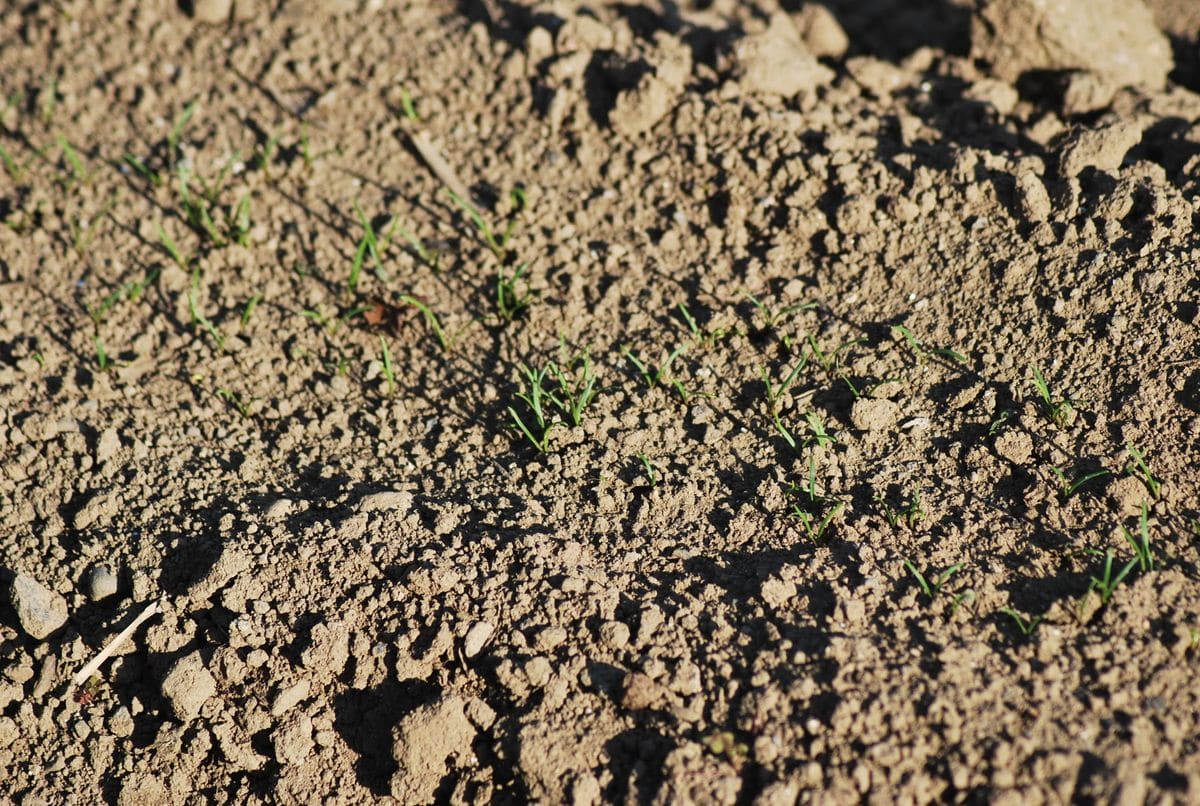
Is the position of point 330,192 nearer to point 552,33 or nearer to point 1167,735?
point 552,33

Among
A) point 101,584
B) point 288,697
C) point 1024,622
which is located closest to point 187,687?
point 288,697

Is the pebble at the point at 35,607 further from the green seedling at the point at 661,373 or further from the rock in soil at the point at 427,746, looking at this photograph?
the green seedling at the point at 661,373

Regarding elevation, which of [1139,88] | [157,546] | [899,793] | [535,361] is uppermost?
A: [1139,88]

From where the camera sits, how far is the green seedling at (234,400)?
3221mm

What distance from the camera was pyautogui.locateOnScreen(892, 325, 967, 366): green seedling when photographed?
303cm

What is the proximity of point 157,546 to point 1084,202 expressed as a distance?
9.80ft

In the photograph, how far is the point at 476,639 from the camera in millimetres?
2600

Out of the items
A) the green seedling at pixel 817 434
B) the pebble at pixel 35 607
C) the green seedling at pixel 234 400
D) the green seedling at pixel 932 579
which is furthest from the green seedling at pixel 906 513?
the pebble at pixel 35 607

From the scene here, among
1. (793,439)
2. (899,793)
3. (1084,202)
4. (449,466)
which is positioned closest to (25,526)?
(449,466)

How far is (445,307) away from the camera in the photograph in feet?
11.4

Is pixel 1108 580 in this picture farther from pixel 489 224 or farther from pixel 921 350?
pixel 489 224

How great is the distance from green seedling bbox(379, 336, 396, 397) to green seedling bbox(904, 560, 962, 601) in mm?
1645

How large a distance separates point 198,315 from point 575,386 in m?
1.30

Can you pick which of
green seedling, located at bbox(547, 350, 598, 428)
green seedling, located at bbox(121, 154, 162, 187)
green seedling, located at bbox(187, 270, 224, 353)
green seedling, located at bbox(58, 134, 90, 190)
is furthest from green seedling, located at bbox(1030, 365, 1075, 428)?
green seedling, located at bbox(58, 134, 90, 190)
